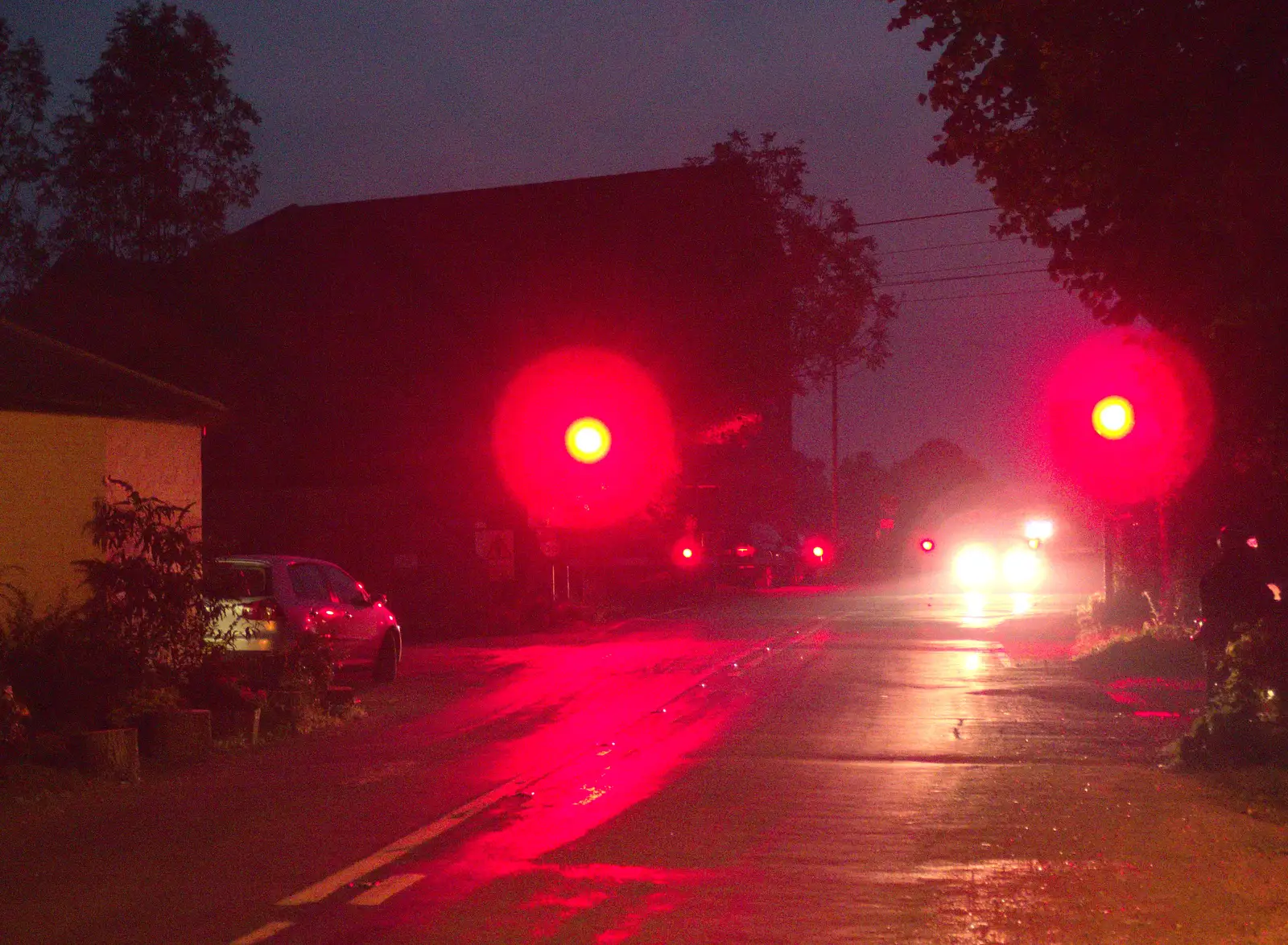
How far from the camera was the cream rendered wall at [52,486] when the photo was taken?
14.2 metres

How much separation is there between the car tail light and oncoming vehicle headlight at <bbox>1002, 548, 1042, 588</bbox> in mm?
40607

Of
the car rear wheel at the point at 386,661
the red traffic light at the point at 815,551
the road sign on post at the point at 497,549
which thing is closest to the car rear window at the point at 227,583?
the car rear wheel at the point at 386,661

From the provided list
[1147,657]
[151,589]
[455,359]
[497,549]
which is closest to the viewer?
[151,589]

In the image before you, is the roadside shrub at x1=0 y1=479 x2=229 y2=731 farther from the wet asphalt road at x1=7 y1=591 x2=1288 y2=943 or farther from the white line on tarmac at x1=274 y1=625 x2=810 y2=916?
the white line on tarmac at x1=274 y1=625 x2=810 y2=916

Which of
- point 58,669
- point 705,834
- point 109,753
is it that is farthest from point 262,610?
point 705,834

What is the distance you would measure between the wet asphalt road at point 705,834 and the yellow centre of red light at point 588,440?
271 centimetres

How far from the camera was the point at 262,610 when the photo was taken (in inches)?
663

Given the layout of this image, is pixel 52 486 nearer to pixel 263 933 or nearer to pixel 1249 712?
pixel 263 933

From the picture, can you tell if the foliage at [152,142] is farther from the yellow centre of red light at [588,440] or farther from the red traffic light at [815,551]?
the red traffic light at [815,551]

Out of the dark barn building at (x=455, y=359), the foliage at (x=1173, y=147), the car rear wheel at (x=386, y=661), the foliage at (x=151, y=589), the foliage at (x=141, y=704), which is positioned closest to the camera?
the foliage at (x=1173, y=147)

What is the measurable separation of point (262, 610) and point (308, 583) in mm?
1611

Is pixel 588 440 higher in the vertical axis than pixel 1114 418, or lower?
higher

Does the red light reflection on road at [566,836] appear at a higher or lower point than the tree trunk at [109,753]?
lower

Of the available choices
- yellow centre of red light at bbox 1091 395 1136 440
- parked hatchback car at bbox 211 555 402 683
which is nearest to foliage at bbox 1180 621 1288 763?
yellow centre of red light at bbox 1091 395 1136 440
